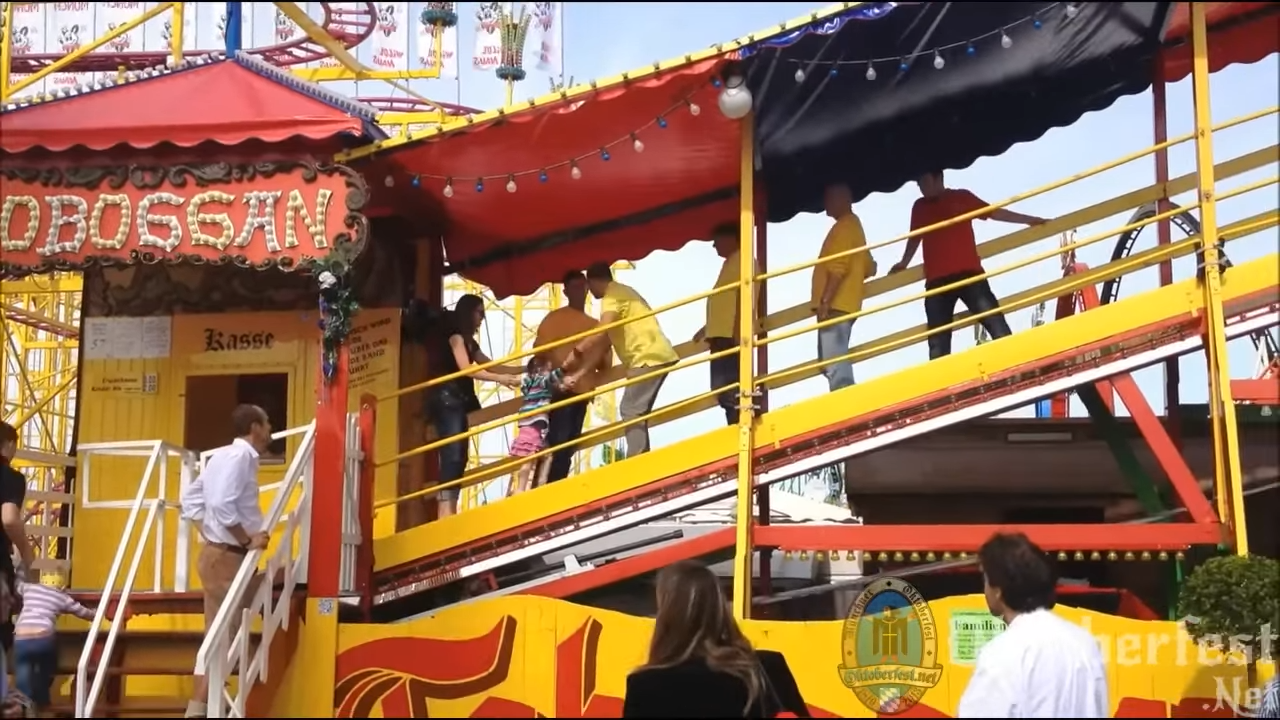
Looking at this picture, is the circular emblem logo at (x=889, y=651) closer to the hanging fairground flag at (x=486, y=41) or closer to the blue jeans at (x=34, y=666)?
the blue jeans at (x=34, y=666)

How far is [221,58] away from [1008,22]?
5331mm

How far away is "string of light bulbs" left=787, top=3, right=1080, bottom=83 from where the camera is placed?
8227 millimetres

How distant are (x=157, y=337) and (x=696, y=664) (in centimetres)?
758

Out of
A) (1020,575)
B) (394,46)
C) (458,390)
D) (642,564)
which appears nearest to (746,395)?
(642,564)

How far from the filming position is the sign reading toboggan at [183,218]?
8.55m

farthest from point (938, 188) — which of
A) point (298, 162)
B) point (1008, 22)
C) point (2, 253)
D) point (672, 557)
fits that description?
point (2, 253)

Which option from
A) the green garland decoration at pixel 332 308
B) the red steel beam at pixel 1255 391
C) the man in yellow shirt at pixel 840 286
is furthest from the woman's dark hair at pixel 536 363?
the red steel beam at pixel 1255 391

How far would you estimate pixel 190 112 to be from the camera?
8.82 m

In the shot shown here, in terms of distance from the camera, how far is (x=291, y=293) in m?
Answer: 10.4

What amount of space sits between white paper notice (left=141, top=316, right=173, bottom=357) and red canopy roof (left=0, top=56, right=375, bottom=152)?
78.6 inches

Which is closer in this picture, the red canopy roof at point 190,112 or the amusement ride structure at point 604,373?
the amusement ride structure at point 604,373

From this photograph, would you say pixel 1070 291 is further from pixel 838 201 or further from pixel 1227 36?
pixel 1227 36

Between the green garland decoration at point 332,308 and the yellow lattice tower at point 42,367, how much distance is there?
8.25ft

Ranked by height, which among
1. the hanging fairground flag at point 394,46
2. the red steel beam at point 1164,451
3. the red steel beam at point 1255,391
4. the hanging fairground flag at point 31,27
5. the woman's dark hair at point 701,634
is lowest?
the woman's dark hair at point 701,634
